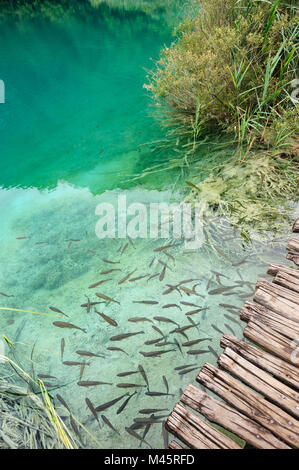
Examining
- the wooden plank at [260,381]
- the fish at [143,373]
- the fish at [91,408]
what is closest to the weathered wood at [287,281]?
the wooden plank at [260,381]

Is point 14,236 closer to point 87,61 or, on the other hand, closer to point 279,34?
point 279,34

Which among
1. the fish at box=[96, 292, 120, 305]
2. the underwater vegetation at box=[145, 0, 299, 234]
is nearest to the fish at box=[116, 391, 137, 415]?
the fish at box=[96, 292, 120, 305]

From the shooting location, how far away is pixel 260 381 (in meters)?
1.72

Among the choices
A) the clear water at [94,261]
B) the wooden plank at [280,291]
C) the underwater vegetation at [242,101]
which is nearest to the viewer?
the wooden plank at [280,291]

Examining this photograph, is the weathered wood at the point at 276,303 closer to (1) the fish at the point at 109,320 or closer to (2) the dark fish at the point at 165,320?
(2) the dark fish at the point at 165,320

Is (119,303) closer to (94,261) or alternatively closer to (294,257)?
(94,261)

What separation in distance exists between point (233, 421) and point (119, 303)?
140cm

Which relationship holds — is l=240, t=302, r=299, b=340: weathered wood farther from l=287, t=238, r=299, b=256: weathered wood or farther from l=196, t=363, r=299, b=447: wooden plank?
l=287, t=238, r=299, b=256: weathered wood

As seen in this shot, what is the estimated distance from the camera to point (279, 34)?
12.5 feet

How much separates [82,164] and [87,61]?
6.60m

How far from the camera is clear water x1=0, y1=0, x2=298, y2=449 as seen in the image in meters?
2.21

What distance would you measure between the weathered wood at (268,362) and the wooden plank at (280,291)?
473 millimetres

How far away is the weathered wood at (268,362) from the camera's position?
1.71m

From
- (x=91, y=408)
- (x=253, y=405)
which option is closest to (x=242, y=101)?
(x=253, y=405)
